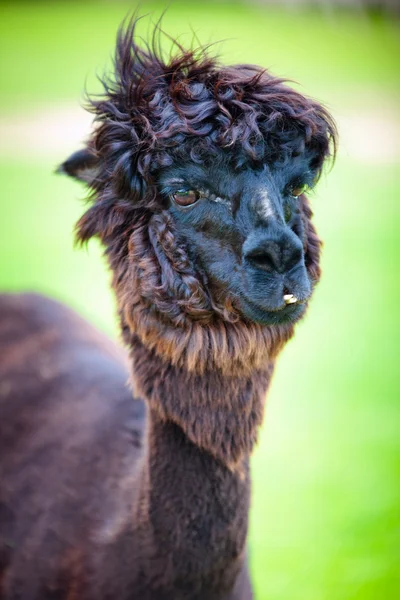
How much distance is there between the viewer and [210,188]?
216cm

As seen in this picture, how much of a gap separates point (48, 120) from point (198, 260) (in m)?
15.1

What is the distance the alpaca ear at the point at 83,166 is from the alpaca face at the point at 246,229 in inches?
16.1

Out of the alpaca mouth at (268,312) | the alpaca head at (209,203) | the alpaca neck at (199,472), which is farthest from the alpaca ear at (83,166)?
the alpaca mouth at (268,312)

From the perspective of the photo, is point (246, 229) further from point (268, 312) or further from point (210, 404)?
point (210, 404)

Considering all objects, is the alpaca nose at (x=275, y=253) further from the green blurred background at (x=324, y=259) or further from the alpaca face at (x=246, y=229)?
the green blurred background at (x=324, y=259)

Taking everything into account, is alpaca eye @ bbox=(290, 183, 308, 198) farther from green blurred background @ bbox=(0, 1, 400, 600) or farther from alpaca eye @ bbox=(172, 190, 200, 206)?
green blurred background @ bbox=(0, 1, 400, 600)

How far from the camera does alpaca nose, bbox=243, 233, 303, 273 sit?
1.98 metres

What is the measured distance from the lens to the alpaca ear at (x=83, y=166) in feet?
8.29

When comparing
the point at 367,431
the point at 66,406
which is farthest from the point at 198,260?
the point at 367,431

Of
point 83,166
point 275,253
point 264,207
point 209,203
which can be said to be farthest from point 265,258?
point 83,166

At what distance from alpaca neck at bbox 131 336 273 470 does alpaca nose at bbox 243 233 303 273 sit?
0.45 m

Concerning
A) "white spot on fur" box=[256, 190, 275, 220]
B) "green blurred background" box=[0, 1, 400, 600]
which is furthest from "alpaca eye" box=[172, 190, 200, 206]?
"green blurred background" box=[0, 1, 400, 600]

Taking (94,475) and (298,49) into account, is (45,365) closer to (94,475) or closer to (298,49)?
(94,475)

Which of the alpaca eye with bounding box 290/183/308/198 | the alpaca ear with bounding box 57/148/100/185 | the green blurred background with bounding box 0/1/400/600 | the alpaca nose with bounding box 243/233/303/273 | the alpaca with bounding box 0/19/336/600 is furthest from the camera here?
the green blurred background with bounding box 0/1/400/600
